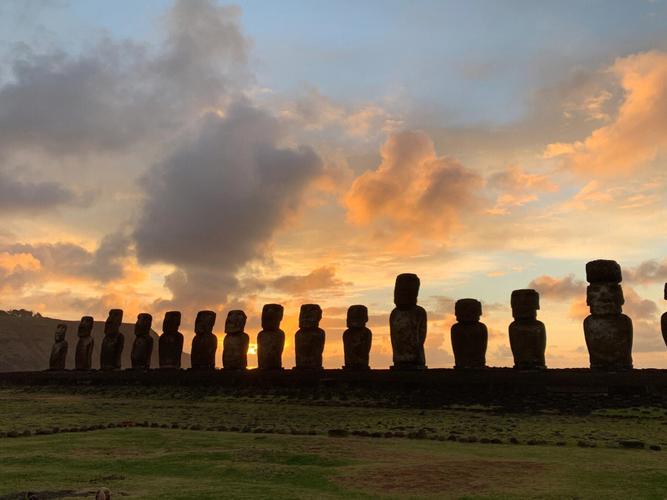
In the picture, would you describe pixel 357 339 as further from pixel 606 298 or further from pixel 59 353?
pixel 59 353

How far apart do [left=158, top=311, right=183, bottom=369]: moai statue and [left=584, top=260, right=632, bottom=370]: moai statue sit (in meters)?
15.4

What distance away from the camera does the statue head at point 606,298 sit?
55.4ft

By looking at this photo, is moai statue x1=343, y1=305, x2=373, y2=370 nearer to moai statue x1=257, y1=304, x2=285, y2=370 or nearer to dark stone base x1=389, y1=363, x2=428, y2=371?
dark stone base x1=389, y1=363, x2=428, y2=371

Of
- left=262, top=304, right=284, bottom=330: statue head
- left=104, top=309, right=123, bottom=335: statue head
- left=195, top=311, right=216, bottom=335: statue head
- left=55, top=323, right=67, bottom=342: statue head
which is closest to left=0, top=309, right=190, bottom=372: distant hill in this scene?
left=55, top=323, right=67, bottom=342: statue head

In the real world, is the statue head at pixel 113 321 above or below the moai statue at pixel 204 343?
above

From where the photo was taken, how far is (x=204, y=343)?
25.3 meters

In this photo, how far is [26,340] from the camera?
6219cm

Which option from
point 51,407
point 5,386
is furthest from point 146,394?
point 5,386

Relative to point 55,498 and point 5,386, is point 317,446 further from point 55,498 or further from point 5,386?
point 5,386

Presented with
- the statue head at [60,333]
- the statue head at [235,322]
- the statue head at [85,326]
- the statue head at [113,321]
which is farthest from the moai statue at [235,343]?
the statue head at [60,333]

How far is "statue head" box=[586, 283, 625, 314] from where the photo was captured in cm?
1688

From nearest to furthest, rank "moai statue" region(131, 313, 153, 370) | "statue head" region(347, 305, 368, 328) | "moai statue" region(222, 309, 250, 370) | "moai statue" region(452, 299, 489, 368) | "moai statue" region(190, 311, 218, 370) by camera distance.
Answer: "moai statue" region(452, 299, 489, 368) < "statue head" region(347, 305, 368, 328) < "moai statue" region(222, 309, 250, 370) < "moai statue" region(190, 311, 218, 370) < "moai statue" region(131, 313, 153, 370)

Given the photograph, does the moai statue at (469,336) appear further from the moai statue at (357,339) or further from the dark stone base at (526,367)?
the moai statue at (357,339)

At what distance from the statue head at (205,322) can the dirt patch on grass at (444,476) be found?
1910 centimetres
